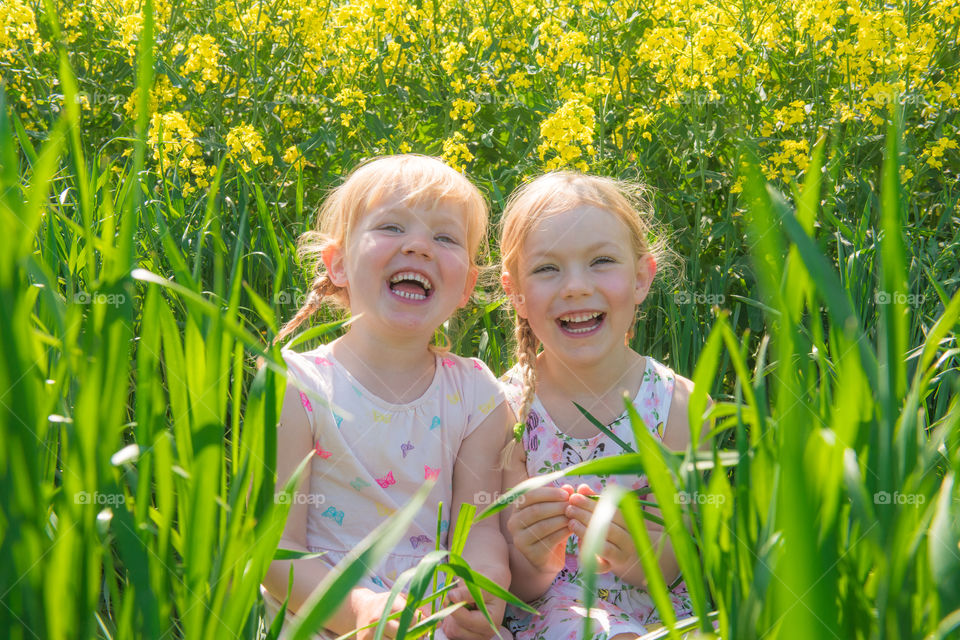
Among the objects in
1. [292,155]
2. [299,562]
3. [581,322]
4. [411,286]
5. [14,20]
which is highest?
[14,20]

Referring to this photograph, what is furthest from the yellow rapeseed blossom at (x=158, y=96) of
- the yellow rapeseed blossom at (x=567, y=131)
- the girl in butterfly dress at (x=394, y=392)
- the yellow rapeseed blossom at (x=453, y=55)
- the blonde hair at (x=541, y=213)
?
the blonde hair at (x=541, y=213)

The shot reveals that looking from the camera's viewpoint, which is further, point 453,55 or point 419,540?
point 453,55

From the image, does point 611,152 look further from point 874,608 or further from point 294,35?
point 874,608

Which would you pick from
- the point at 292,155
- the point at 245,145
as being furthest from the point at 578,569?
the point at 292,155

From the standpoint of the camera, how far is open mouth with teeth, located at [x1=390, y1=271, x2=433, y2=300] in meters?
1.86

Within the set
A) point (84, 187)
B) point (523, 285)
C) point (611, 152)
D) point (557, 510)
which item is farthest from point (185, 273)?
point (611, 152)

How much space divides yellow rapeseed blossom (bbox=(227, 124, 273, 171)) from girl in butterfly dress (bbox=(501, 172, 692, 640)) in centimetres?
109

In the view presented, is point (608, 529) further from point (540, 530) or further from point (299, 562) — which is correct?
point (299, 562)

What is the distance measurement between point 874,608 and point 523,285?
1314 millimetres

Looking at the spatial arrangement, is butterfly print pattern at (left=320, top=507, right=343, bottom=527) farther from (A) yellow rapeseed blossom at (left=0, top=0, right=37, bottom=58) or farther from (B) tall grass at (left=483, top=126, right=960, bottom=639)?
(A) yellow rapeseed blossom at (left=0, top=0, right=37, bottom=58)

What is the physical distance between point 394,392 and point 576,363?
0.40 meters

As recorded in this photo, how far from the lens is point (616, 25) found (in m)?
3.23

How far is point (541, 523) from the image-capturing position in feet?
5.09

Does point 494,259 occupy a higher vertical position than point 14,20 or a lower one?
lower
